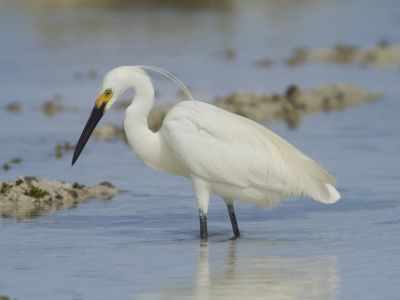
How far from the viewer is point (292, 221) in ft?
38.3

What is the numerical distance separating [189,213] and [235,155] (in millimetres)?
1526

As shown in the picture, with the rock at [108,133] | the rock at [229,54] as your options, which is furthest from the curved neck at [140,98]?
the rock at [229,54]

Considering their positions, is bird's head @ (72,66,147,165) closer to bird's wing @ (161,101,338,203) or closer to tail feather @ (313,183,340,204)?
bird's wing @ (161,101,338,203)

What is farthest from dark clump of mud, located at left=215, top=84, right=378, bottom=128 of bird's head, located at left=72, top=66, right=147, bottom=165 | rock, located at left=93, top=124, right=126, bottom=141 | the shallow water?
bird's head, located at left=72, top=66, right=147, bottom=165

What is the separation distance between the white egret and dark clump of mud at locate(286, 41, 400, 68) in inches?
591

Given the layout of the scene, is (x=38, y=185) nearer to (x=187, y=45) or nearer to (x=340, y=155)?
(x=340, y=155)

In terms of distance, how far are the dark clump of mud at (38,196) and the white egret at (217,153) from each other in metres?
1.63

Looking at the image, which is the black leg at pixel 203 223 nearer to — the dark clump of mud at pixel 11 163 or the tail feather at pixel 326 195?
the tail feather at pixel 326 195

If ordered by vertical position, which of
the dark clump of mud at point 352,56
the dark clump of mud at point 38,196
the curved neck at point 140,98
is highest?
the dark clump of mud at point 352,56

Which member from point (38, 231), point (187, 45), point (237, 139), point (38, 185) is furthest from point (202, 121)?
point (187, 45)

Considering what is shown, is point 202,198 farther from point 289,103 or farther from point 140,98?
point 289,103

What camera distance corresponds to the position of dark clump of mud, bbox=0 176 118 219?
1220 cm

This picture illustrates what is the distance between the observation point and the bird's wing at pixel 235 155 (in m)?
10.6

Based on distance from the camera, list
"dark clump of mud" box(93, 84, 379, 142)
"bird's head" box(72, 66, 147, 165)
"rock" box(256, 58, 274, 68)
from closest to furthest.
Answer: "bird's head" box(72, 66, 147, 165), "dark clump of mud" box(93, 84, 379, 142), "rock" box(256, 58, 274, 68)
